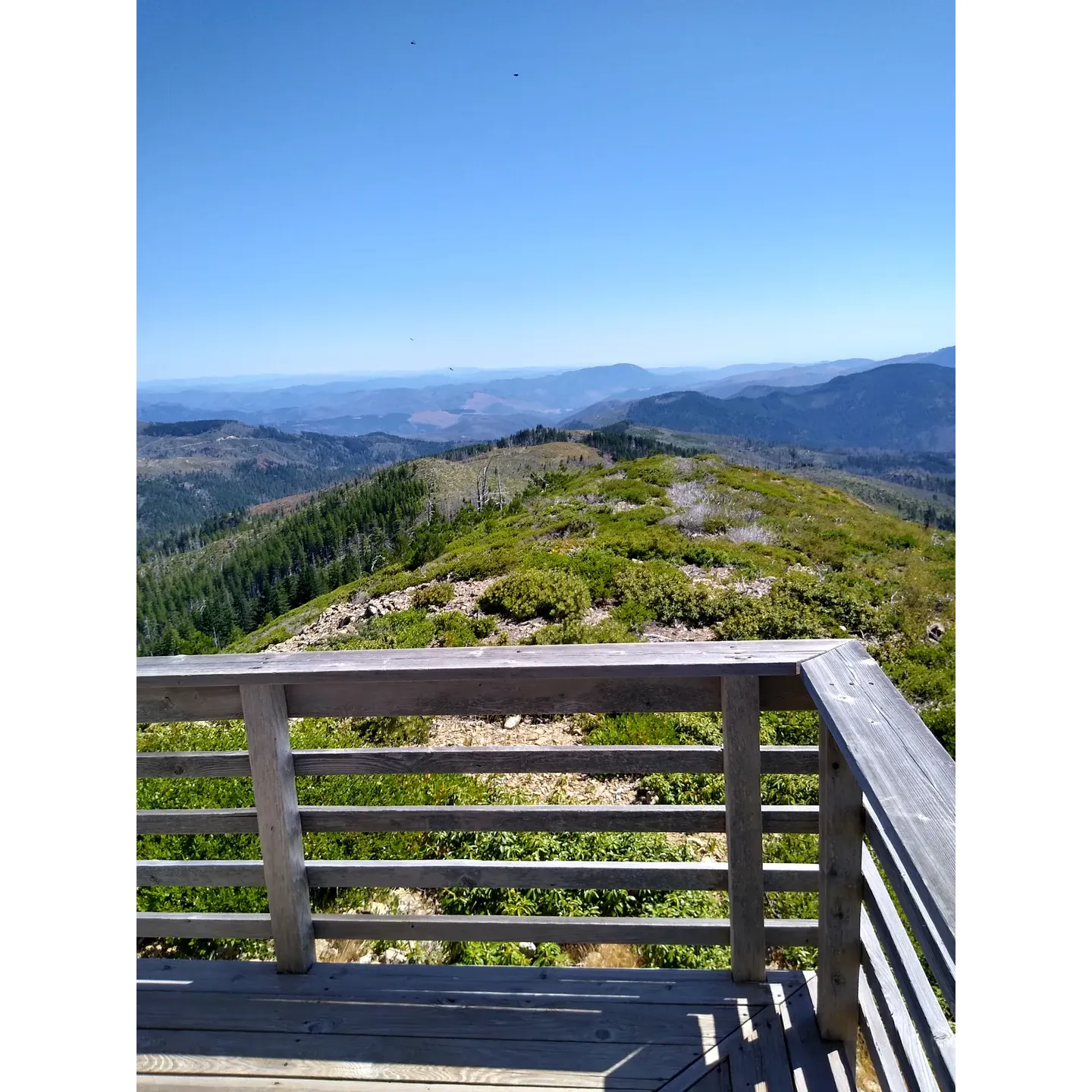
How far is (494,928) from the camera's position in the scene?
1695 millimetres

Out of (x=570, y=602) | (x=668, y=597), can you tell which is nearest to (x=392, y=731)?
(x=570, y=602)

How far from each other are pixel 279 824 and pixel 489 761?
544 mm

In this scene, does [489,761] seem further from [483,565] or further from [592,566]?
[483,565]

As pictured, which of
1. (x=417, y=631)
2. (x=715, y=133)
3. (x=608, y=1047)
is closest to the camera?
(x=608, y=1047)

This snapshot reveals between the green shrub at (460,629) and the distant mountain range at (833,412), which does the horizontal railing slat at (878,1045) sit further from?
the distant mountain range at (833,412)

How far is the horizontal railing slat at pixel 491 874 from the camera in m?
1.62

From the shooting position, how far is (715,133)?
13.2 meters

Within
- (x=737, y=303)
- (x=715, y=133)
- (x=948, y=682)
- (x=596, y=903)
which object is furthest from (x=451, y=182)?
(x=737, y=303)

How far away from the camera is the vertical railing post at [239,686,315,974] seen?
5.30 ft

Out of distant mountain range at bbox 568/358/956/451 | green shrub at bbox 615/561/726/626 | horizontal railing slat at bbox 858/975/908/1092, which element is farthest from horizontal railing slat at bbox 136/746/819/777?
distant mountain range at bbox 568/358/956/451

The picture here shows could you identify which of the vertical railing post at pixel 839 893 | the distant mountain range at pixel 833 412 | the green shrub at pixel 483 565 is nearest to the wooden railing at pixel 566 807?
the vertical railing post at pixel 839 893
